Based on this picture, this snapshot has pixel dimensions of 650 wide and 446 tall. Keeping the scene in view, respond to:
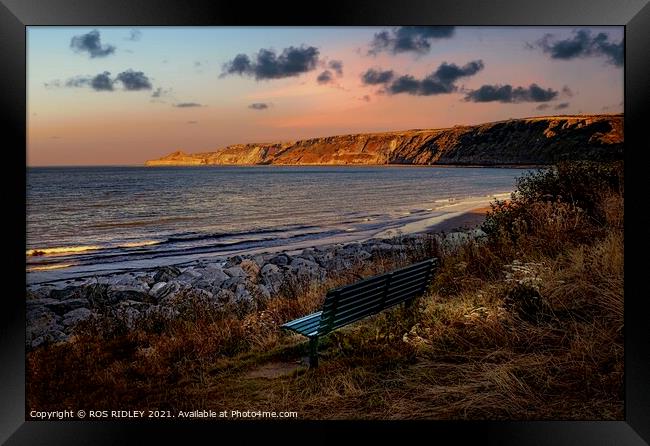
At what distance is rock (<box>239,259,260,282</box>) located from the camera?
5.63 meters

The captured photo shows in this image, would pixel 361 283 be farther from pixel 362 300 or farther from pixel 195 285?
pixel 195 285

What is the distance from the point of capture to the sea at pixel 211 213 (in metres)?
5.16

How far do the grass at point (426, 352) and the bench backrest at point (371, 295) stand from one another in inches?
11.1

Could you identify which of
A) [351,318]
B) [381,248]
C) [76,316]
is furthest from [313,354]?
[76,316]

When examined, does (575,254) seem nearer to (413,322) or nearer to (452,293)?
(452,293)

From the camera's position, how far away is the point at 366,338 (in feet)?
16.8

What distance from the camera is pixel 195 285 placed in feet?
18.5

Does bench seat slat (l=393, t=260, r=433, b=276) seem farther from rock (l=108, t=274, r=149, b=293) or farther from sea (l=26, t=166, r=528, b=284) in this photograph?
rock (l=108, t=274, r=149, b=293)

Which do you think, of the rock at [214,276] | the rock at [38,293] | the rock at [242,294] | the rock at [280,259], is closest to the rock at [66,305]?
the rock at [38,293]

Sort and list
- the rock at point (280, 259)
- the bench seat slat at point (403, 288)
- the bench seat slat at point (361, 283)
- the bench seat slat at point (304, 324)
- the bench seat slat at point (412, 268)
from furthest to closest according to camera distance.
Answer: the rock at point (280, 259), the bench seat slat at point (403, 288), the bench seat slat at point (412, 268), the bench seat slat at point (304, 324), the bench seat slat at point (361, 283)

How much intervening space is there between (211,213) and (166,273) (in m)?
0.81

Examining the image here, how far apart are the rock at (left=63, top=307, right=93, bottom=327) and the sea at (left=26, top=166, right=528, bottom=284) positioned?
1.18ft

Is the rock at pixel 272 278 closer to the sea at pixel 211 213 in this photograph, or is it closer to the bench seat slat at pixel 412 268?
the sea at pixel 211 213
